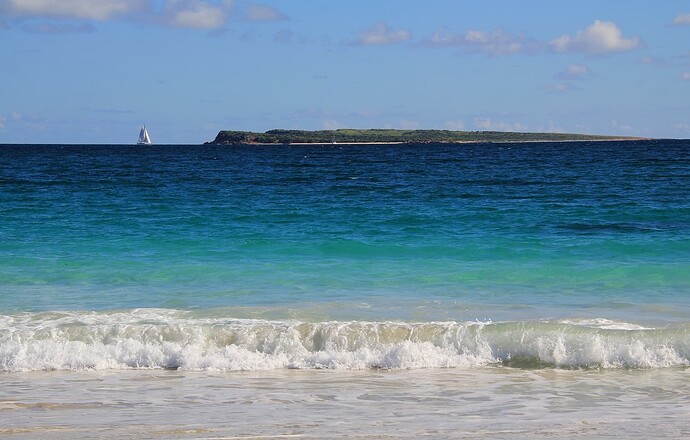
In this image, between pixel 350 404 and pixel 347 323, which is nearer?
pixel 350 404

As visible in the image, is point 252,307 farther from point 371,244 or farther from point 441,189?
point 441,189

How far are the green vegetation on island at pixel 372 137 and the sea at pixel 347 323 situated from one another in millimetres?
127315

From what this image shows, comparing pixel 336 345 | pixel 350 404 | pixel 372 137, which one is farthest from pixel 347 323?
pixel 372 137

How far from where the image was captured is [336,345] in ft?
35.4

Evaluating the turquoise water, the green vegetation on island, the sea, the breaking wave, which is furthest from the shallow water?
the green vegetation on island

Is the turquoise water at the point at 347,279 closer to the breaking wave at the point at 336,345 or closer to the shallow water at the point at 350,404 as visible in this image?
the breaking wave at the point at 336,345

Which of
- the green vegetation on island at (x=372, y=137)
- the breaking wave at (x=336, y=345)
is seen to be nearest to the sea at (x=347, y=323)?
the breaking wave at (x=336, y=345)

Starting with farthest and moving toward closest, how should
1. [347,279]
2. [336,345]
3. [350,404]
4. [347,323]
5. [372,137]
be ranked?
[372,137], [347,279], [347,323], [336,345], [350,404]

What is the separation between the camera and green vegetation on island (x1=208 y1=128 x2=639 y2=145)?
154 meters

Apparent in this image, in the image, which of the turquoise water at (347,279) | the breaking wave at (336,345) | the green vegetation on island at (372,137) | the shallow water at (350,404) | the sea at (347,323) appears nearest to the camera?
the shallow water at (350,404)

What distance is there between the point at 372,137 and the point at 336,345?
151043 mm

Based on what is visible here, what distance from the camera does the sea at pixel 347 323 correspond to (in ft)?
25.4

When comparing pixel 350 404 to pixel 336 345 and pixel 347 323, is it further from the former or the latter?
pixel 347 323

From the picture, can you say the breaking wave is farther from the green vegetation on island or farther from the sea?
the green vegetation on island
